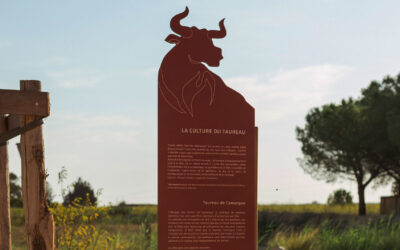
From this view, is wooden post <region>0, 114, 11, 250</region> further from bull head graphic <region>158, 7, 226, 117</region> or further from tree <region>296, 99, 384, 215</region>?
tree <region>296, 99, 384, 215</region>

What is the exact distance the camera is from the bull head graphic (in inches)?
246

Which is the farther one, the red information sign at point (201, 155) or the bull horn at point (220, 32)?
the bull horn at point (220, 32)

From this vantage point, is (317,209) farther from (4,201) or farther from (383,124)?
(4,201)

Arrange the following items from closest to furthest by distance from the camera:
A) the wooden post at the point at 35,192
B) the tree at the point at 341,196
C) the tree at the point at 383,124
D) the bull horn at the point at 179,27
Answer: the wooden post at the point at 35,192 < the bull horn at the point at 179,27 < the tree at the point at 383,124 < the tree at the point at 341,196

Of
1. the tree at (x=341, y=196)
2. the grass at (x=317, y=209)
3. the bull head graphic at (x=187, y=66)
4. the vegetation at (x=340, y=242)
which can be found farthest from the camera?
the tree at (x=341, y=196)

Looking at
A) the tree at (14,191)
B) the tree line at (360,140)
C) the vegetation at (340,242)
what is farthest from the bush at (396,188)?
the tree at (14,191)

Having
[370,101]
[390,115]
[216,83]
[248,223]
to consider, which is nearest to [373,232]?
[248,223]

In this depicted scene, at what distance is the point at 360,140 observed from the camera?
83.9 feet

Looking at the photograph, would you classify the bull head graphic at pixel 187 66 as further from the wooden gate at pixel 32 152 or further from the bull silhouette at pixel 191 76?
the wooden gate at pixel 32 152

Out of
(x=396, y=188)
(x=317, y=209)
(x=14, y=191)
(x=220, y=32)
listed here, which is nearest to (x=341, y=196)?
(x=396, y=188)

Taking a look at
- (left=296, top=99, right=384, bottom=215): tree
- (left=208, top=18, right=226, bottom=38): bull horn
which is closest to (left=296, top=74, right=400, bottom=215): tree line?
(left=296, top=99, right=384, bottom=215): tree

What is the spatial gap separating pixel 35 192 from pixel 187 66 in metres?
2.41

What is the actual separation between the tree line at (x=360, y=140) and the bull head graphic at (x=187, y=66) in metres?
19.4

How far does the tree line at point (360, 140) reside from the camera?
82.8 ft
